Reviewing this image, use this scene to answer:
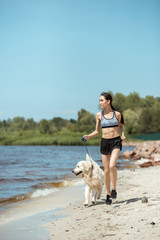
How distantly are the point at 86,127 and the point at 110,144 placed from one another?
6027 cm

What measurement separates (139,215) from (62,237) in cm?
132

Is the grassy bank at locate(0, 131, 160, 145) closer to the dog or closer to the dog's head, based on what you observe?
the dog

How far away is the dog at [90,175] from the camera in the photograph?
22.2ft

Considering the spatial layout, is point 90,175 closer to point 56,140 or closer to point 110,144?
point 110,144

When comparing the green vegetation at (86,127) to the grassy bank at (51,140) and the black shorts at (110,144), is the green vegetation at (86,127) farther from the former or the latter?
the black shorts at (110,144)

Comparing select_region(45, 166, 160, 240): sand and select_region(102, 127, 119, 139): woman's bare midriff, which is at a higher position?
select_region(102, 127, 119, 139): woman's bare midriff

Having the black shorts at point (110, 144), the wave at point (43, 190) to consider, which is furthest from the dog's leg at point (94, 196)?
the wave at point (43, 190)

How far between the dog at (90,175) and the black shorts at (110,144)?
1.47 feet

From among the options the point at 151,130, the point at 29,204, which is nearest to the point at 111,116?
the point at 29,204

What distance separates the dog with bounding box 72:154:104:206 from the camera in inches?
266

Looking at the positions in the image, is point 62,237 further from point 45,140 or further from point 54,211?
point 45,140

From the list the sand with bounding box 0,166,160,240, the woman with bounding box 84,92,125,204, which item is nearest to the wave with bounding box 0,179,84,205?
the sand with bounding box 0,166,160,240

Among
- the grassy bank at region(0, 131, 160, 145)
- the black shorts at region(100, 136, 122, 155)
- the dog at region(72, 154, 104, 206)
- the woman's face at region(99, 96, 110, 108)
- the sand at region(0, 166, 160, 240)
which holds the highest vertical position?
the woman's face at region(99, 96, 110, 108)

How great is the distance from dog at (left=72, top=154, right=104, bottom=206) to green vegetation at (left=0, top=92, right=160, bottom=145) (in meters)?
25.6
